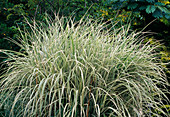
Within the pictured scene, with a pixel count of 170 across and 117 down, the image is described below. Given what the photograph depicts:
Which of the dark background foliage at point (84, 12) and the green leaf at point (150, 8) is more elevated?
the dark background foliage at point (84, 12)

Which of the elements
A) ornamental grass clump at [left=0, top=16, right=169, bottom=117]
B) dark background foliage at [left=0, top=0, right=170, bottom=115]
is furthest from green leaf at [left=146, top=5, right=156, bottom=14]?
ornamental grass clump at [left=0, top=16, right=169, bottom=117]

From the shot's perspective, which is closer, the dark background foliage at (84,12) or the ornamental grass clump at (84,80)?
the ornamental grass clump at (84,80)

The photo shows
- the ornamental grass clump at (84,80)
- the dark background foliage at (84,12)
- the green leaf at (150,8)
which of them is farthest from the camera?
the dark background foliage at (84,12)

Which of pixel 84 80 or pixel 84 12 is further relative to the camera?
pixel 84 12

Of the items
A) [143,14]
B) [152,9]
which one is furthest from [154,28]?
[152,9]

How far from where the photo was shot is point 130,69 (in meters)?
2.45

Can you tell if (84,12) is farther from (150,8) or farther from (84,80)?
(84,80)

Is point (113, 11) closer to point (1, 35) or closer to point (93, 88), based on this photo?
point (1, 35)

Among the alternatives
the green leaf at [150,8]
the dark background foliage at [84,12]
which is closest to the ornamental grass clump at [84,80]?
the green leaf at [150,8]

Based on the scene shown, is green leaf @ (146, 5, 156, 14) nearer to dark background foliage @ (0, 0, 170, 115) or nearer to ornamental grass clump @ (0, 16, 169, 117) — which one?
dark background foliage @ (0, 0, 170, 115)

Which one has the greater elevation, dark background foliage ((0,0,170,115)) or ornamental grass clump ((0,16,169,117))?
dark background foliage ((0,0,170,115))

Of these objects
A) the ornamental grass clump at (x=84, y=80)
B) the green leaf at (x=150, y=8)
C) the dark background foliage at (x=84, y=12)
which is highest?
the dark background foliage at (x=84, y=12)

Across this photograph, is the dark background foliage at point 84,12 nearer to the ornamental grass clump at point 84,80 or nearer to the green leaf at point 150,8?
the green leaf at point 150,8

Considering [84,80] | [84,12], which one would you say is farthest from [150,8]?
[84,80]
